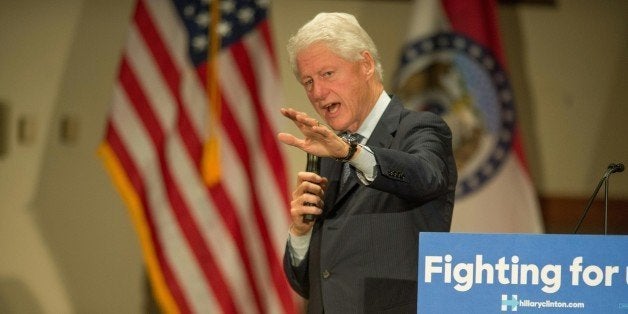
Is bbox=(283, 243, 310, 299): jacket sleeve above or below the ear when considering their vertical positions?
below

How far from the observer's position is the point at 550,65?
16.3 ft

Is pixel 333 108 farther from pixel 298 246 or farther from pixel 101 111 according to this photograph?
pixel 101 111

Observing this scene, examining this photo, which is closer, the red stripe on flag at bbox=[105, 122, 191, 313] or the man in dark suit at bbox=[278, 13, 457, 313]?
the man in dark suit at bbox=[278, 13, 457, 313]

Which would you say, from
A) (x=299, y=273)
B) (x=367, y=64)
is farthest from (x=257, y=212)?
(x=367, y=64)

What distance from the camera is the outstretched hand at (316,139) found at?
192 cm

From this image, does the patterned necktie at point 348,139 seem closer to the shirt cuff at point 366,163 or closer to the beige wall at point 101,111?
the shirt cuff at point 366,163

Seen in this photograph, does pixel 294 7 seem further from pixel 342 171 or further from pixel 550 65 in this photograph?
pixel 342 171

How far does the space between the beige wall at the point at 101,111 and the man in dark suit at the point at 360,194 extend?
262 cm

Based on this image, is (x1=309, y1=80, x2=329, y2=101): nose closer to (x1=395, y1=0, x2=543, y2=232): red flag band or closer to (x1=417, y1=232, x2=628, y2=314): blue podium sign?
(x1=417, y1=232, x2=628, y2=314): blue podium sign

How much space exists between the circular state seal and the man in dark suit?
2.27 metres

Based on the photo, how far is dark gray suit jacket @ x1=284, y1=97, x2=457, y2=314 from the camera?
2213 mm

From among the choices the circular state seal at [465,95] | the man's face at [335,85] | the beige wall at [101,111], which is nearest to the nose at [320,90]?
the man's face at [335,85]

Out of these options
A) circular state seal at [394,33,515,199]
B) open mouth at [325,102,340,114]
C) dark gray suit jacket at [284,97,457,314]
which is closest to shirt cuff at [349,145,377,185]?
dark gray suit jacket at [284,97,457,314]

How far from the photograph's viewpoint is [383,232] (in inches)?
87.9
